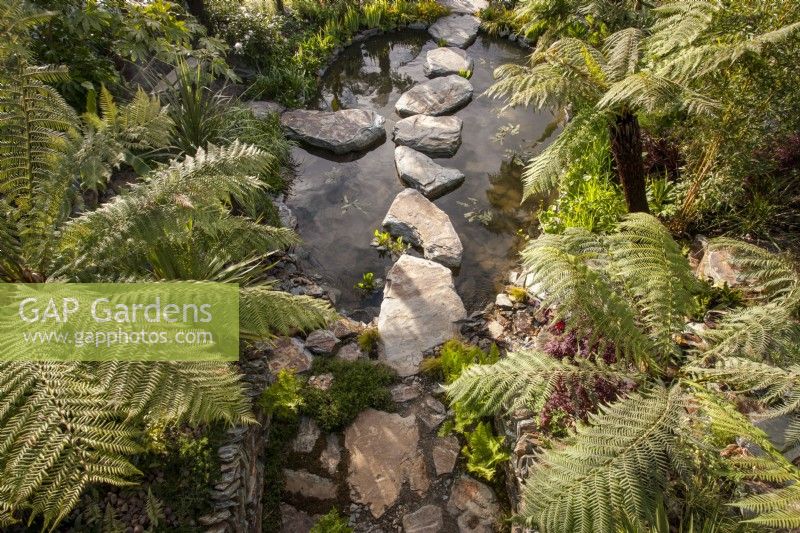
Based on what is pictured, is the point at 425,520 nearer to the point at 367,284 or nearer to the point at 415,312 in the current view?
the point at 415,312

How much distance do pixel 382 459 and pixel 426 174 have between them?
11.2ft

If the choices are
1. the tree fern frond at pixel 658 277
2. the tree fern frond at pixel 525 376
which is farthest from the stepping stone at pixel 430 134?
the tree fern frond at pixel 525 376

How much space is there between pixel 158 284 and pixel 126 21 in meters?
3.41

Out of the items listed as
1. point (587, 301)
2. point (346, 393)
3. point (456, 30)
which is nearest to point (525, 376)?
point (587, 301)

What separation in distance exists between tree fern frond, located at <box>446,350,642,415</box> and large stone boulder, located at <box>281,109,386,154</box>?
4.09m

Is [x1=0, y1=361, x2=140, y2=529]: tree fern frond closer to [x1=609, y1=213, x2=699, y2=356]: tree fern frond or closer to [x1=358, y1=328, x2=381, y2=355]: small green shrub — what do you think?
[x1=358, y1=328, x2=381, y2=355]: small green shrub

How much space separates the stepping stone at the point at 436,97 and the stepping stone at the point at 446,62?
386 mm

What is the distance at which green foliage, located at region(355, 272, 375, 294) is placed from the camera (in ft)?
14.9

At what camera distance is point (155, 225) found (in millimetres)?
2404

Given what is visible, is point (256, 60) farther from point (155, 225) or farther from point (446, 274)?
point (155, 225)

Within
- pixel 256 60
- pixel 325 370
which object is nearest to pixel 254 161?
pixel 325 370

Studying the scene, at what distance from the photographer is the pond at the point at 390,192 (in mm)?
4754

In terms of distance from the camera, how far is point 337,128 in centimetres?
609

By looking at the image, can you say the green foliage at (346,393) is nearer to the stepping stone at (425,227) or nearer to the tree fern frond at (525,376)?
the tree fern frond at (525,376)
